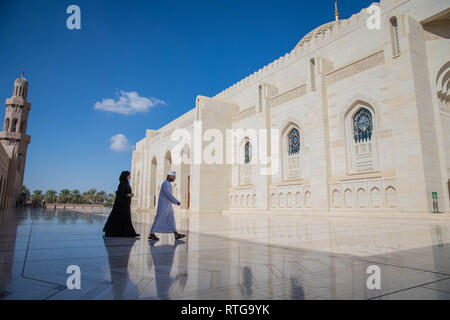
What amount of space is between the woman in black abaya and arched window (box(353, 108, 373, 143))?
10.3 metres

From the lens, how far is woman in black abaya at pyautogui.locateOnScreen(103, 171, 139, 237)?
4.99 metres

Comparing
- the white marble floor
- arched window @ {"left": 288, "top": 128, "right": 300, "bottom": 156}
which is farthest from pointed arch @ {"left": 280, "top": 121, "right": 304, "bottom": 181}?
the white marble floor

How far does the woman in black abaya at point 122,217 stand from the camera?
16.4 ft

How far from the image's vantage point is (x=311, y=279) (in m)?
2.02

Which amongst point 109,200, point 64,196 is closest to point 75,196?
point 64,196

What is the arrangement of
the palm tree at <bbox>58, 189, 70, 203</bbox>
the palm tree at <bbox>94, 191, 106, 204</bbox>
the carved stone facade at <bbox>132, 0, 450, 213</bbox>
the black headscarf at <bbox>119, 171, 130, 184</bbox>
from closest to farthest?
the black headscarf at <bbox>119, 171, 130, 184</bbox> → the carved stone facade at <bbox>132, 0, 450, 213</bbox> → the palm tree at <bbox>58, 189, 70, 203</bbox> → the palm tree at <bbox>94, 191, 106, 204</bbox>

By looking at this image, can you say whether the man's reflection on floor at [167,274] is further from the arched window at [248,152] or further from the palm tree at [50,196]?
the palm tree at [50,196]

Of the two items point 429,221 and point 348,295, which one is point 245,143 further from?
point 348,295

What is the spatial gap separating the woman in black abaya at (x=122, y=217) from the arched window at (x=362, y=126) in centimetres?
1032

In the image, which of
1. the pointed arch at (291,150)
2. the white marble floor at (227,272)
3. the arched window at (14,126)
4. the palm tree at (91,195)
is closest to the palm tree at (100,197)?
the palm tree at (91,195)

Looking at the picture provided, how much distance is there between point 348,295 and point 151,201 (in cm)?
2537

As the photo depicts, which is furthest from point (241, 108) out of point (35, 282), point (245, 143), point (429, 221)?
point (35, 282)

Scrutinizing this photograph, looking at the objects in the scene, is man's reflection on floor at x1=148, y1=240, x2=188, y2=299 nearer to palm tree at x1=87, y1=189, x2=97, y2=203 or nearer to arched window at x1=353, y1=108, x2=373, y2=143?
arched window at x1=353, y1=108, x2=373, y2=143

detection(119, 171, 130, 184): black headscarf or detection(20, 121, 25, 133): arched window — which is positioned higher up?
detection(20, 121, 25, 133): arched window
